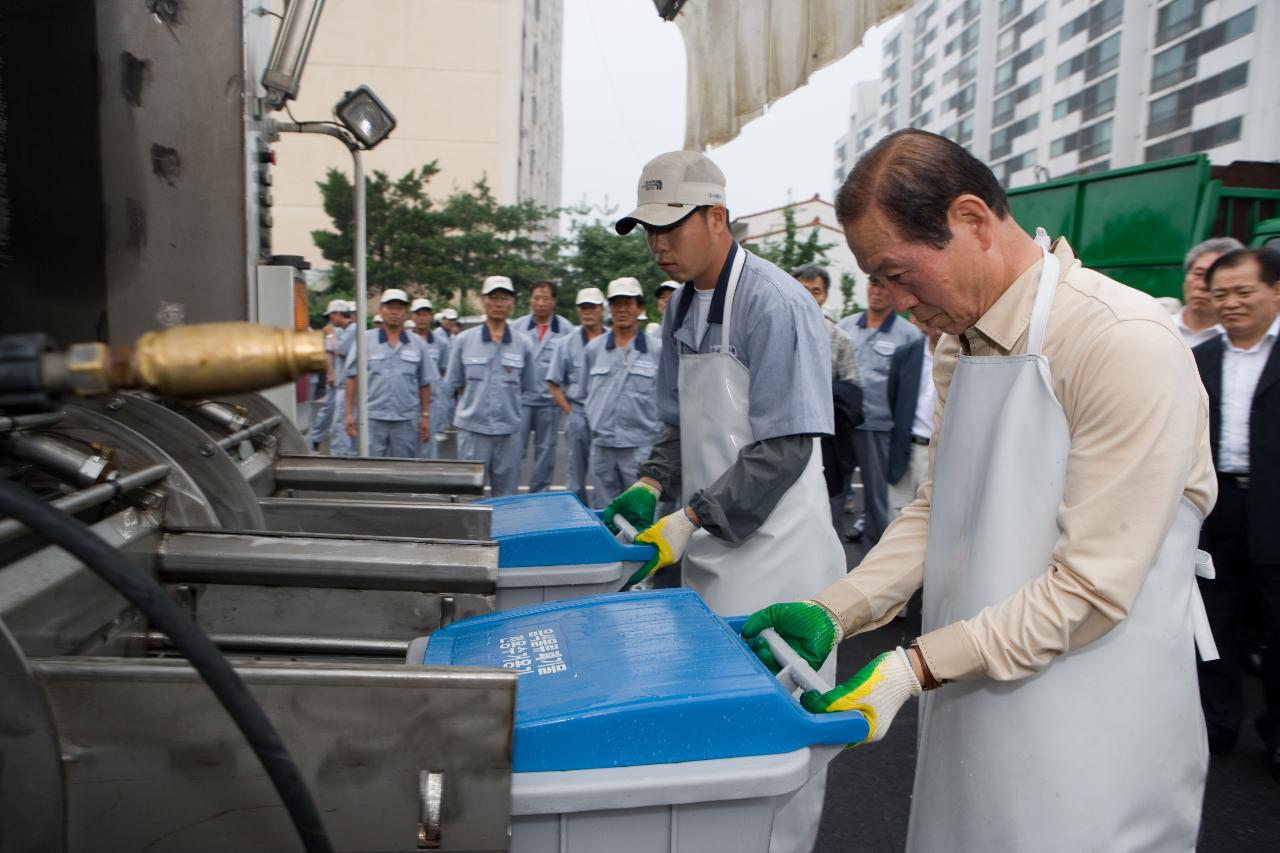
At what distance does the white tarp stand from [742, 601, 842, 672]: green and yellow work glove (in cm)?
165

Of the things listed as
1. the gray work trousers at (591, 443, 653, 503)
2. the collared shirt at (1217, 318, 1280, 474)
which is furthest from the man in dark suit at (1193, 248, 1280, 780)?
the gray work trousers at (591, 443, 653, 503)

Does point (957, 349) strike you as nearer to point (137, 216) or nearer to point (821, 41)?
point (821, 41)

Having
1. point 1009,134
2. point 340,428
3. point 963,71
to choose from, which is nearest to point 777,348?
point 340,428

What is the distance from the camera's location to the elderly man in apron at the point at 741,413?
2404 millimetres

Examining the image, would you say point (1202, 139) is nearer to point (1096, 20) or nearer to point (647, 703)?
point (1096, 20)

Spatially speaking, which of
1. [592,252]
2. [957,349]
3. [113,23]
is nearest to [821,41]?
[957,349]

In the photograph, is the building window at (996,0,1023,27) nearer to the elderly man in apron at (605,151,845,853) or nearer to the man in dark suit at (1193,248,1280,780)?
the man in dark suit at (1193,248,1280,780)

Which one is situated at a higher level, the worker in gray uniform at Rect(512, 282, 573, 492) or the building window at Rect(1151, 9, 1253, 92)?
the building window at Rect(1151, 9, 1253, 92)

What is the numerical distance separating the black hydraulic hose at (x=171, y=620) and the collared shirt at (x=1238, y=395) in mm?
3541

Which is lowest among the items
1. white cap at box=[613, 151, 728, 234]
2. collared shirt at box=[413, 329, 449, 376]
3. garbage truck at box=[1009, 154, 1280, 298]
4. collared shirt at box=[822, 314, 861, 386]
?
collared shirt at box=[413, 329, 449, 376]

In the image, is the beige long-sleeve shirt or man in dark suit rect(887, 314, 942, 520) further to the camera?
man in dark suit rect(887, 314, 942, 520)

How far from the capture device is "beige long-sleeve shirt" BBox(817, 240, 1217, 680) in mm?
1324

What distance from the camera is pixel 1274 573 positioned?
10.8 feet

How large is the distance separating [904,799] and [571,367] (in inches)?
203
